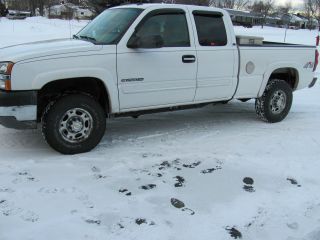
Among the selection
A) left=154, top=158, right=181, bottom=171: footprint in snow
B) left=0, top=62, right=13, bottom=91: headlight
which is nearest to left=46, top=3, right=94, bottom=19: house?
left=0, top=62, right=13, bottom=91: headlight

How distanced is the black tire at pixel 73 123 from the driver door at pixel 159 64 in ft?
1.42

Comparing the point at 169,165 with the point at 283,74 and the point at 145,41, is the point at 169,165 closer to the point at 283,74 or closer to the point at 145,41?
the point at 145,41

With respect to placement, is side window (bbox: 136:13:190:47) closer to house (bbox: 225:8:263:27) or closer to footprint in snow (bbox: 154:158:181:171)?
footprint in snow (bbox: 154:158:181:171)

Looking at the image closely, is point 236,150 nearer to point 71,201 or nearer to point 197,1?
point 71,201

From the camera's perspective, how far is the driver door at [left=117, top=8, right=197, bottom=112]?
559 centimetres

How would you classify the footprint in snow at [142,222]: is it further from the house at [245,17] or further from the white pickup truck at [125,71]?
the house at [245,17]

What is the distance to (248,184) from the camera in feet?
15.7

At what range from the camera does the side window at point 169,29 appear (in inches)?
229

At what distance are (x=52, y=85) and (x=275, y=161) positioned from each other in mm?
2917

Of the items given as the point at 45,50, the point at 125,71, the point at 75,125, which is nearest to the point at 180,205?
the point at 75,125

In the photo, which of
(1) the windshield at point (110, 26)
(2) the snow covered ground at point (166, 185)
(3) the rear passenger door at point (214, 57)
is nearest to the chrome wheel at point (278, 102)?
(2) the snow covered ground at point (166, 185)

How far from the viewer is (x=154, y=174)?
4953 mm

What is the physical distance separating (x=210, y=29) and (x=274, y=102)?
1860 millimetres

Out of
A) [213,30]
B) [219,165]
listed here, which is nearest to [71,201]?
[219,165]
